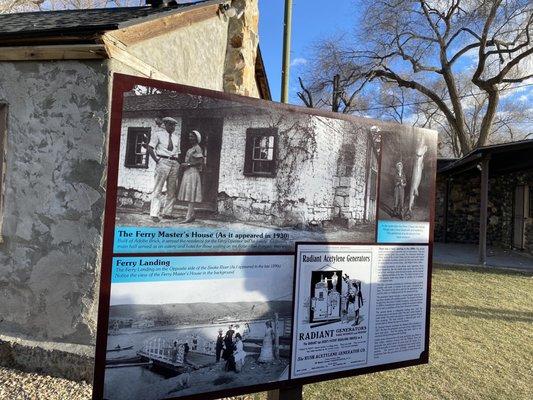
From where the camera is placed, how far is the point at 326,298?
2824 mm

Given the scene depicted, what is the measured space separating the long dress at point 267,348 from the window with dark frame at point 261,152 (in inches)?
36.5

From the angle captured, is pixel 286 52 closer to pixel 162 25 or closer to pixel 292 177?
pixel 162 25

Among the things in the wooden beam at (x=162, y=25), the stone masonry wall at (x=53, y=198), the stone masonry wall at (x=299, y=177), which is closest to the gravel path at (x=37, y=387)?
the stone masonry wall at (x=53, y=198)

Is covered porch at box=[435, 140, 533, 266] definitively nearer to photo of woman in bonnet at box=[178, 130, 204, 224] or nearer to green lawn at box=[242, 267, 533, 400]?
green lawn at box=[242, 267, 533, 400]

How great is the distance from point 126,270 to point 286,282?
3.08ft

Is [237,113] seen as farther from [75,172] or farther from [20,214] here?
[20,214]

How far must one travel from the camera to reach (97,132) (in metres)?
4.09

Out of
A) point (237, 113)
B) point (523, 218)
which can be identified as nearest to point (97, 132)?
point (237, 113)

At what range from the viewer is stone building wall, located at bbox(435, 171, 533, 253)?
16.1 meters

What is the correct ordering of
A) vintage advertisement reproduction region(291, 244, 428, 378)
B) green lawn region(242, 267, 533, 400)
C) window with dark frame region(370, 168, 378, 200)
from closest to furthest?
vintage advertisement reproduction region(291, 244, 428, 378)
window with dark frame region(370, 168, 378, 200)
green lawn region(242, 267, 533, 400)

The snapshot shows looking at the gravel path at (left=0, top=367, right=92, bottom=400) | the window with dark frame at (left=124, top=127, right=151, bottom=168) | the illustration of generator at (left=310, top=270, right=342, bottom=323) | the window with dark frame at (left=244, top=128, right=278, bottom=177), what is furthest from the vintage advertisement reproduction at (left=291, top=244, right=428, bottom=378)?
the gravel path at (left=0, top=367, right=92, bottom=400)

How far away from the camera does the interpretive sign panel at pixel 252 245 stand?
Answer: 7.41 ft

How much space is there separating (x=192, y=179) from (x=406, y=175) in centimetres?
155

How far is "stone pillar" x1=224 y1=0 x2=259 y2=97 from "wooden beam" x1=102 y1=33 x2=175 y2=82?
2.78m
